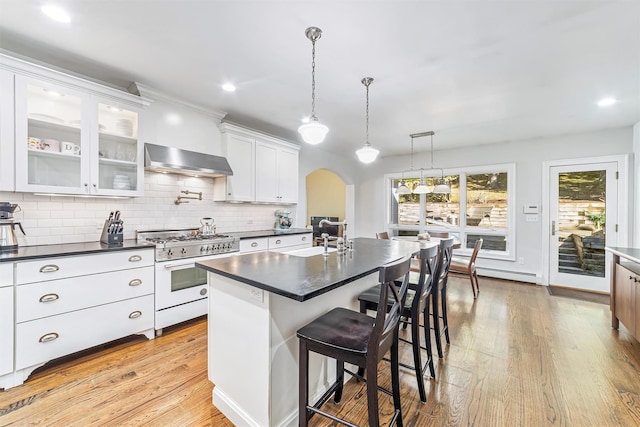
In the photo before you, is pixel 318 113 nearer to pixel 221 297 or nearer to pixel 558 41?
pixel 558 41

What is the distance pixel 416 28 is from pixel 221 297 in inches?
89.5

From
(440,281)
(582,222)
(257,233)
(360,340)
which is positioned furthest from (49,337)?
(582,222)

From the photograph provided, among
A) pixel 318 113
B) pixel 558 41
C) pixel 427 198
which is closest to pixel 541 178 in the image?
pixel 427 198

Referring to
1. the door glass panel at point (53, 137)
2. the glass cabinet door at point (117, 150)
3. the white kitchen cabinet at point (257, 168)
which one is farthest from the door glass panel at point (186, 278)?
the door glass panel at point (53, 137)

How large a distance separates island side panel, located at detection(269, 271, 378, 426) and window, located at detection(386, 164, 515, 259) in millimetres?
4066

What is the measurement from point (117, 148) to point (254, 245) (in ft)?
5.99

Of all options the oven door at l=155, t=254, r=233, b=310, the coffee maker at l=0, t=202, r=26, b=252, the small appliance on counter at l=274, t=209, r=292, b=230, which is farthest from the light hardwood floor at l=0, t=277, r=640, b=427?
the small appliance on counter at l=274, t=209, r=292, b=230

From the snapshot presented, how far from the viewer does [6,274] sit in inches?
75.2

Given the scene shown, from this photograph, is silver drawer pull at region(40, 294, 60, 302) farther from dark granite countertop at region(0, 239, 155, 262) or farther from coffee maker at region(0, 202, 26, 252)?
coffee maker at region(0, 202, 26, 252)

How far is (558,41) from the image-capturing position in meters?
2.07

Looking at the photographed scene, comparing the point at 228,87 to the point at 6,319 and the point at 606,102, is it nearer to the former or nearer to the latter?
the point at 6,319

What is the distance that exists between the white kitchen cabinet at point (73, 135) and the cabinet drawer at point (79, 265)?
659mm

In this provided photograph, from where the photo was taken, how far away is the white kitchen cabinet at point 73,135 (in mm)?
2221

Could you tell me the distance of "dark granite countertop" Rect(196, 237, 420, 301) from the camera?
132cm
